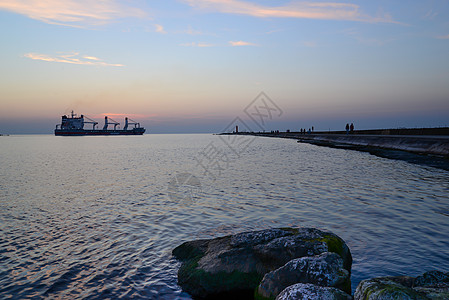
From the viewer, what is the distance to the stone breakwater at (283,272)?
442cm

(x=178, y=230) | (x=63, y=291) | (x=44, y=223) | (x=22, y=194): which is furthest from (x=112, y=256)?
(x=22, y=194)

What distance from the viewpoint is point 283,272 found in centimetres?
533

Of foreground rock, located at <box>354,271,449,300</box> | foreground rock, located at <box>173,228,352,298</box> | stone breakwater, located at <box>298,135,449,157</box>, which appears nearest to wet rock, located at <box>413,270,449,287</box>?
foreground rock, located at <box>354,271,449,300</box>

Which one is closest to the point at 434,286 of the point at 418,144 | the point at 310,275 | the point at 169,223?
the point at 310,275

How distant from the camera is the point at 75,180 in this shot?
24266mm

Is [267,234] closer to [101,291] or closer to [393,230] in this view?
[101,291]

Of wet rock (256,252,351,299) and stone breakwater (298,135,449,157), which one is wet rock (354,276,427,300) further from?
stone breakwater (298,135,449,157)

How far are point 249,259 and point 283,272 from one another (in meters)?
1.22

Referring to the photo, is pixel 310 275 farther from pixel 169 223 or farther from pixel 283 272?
pixel 169 223

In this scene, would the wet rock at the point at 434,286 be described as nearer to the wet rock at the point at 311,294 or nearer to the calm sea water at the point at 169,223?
the wet rock at the point at 311,294

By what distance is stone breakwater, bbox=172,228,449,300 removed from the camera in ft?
14.5

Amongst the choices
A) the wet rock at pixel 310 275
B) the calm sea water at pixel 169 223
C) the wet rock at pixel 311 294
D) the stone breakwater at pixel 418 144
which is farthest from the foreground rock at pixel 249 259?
the stone breakwater at pixel 418 144

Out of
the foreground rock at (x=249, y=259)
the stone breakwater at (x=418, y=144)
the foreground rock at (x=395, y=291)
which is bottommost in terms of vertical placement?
the foreground rock at (x=249, y=259)

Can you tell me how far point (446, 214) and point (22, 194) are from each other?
21.2 meters
